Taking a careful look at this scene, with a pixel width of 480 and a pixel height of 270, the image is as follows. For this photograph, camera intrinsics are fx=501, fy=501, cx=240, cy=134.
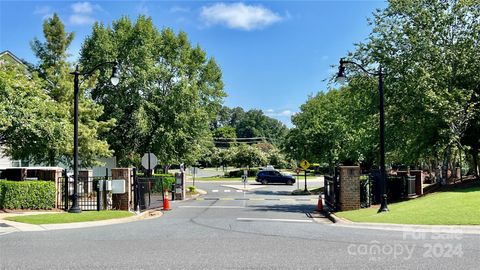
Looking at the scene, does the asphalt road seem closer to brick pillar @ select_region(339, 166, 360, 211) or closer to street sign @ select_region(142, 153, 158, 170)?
brick pillar @ select_region(339, 166, 360, 211)

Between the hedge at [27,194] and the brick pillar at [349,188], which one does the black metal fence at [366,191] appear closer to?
the brick pillar at [349,188]

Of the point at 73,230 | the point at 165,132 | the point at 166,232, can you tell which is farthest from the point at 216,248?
the point at 165,132

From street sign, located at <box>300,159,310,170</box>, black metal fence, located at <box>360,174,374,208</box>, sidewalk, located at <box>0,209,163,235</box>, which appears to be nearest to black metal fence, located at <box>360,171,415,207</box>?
black metal fence, located at <box>360,174,374,208</box>

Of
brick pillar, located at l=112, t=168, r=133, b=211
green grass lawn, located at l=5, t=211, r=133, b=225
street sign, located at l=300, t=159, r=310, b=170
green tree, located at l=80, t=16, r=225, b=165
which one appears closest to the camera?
green grass lawn, located at l=5, t=211, r=133, b=225

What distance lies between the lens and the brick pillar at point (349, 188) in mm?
21172

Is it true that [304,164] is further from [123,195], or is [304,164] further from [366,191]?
[123,195]

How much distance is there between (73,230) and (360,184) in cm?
1333

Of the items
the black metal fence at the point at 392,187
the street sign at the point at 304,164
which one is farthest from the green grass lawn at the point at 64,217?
the street sign at the point at 304,164

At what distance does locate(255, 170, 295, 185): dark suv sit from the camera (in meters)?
56.4

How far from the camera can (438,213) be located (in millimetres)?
15773

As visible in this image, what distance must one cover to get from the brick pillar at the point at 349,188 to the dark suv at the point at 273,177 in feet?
115

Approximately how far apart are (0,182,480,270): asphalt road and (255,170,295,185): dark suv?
137 ft

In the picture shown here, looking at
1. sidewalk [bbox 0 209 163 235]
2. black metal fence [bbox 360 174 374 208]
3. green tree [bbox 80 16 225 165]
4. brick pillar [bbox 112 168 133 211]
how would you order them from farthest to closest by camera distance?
green tree [bbox 80 16 225 165], black metal fence [bbox 360 174 374 208], brick pillar [bbox 112 168 133 211], sidewalk [bbox 0 209 163 235]

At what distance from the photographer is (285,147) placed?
148 ft
